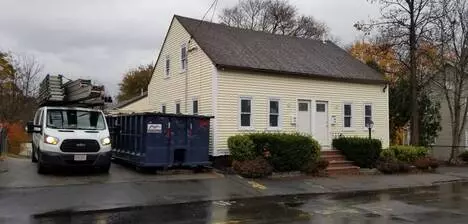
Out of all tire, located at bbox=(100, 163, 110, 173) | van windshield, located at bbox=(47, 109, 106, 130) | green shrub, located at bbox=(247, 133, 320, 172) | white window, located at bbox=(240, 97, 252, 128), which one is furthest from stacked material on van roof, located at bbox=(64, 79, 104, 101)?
white window, located at bbox=(240, 97, 252, 128)

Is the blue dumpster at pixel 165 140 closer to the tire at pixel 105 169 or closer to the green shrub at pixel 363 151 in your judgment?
the tire at pixel 105 169

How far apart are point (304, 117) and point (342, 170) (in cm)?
301

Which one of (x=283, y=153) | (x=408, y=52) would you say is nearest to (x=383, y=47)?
(x=408, y=52)

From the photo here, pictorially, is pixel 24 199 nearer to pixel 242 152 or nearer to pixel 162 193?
pixel 162 193

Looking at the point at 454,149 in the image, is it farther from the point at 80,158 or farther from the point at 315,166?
the point at 80,158

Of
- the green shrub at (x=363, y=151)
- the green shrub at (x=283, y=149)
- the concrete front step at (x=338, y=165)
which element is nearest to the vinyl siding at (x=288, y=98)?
the concrete front step at (x=338, y=165)

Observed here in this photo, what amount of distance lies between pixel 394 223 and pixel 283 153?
8.98m

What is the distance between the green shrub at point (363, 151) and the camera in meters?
22.2

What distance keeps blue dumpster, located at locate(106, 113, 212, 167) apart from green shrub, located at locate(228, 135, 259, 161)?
1142 mm

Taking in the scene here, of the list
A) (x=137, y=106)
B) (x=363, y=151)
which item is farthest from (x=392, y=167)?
(x=137, y=106)

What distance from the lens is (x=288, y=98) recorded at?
74.0 ft

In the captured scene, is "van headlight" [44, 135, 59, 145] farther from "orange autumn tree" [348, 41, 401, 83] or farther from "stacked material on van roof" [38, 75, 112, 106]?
"orange autumn tree" [348, 41, 401, 83]

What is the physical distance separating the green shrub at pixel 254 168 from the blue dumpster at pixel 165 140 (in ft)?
3.83

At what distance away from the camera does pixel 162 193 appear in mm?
14414
